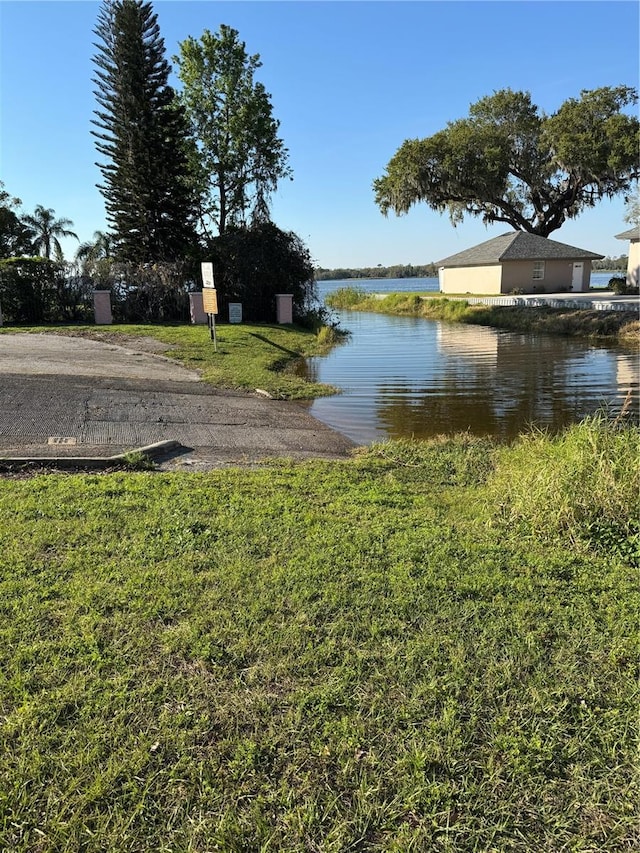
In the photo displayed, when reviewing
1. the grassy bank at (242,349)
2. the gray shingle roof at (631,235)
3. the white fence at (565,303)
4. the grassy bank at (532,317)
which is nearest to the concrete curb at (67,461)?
the grassy bank at (242,349)

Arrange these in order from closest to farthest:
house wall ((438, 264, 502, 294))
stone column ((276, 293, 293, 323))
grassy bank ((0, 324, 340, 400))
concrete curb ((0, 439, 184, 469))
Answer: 1. concrete curb ((0, 439, 184, 469))
2. grassy bank ((0, 324, 340, 400))
3. stone column ((276, 293, 293, 323))
4. house wall ((438, 264, 502, 294))

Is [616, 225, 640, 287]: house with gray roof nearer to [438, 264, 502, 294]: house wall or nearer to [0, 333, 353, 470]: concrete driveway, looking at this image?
[438, 264, 502, 294]: house wall

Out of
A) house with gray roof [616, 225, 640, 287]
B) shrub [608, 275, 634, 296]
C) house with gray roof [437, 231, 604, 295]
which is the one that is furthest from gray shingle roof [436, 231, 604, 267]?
house with gray roof [616, 225, 640, 287]

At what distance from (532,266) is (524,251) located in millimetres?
1219

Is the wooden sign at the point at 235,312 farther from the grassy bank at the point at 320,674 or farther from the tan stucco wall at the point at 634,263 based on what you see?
the tan stucco wall at the point at 634,263

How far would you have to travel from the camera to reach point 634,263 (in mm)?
32000

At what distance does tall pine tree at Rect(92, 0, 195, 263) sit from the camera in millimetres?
23844

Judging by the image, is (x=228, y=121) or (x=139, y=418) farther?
(x=228, y=121)

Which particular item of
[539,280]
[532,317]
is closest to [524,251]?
[539,280]

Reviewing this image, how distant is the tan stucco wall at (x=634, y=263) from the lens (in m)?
31.4

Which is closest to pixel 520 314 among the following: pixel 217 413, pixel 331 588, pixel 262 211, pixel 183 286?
pixel 262 211

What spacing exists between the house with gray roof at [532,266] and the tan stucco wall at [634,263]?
4638 millimetres

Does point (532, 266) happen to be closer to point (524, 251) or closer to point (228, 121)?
point (524, 251)

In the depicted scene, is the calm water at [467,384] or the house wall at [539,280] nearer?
the calm water at [467,384]
